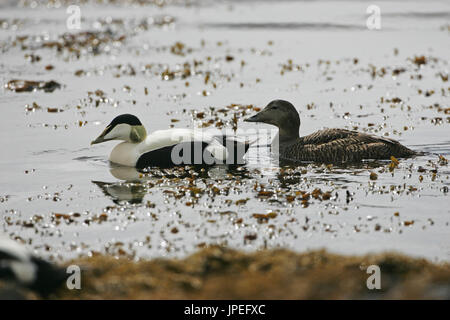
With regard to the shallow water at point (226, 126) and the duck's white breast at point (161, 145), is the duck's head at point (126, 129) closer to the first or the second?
the duck's white breast at point (161, 145)

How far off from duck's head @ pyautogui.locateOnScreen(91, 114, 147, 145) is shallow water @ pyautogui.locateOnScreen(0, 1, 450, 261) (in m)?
0.51

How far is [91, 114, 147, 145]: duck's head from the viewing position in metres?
11.7

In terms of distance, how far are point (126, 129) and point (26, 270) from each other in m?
5.39

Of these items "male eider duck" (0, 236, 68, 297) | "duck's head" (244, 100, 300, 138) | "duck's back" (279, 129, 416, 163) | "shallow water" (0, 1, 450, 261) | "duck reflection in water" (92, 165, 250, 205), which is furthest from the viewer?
"duck's head" (244, 100, 300, 138)

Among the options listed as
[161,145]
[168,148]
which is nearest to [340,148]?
[168,148]

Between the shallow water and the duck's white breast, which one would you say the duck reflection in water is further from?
the duck's white breast

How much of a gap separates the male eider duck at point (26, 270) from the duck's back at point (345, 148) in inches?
234

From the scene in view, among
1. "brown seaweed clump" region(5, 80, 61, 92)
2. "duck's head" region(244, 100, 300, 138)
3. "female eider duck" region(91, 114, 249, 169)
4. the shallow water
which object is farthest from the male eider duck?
"brown seaweed clump" region(5, 80, 61, 92)

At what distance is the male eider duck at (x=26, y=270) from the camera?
6.49m

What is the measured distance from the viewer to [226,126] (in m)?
14.2

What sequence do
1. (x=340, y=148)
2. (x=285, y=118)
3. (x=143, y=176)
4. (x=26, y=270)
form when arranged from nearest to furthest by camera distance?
(x=26, y=270) → (x=143, y=176) → (x=340, y=148) → (x=285, y=118)

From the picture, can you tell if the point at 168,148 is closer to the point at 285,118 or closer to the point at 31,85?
the point at 285,118

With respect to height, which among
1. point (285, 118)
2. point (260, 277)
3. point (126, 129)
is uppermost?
point (285, 118)
